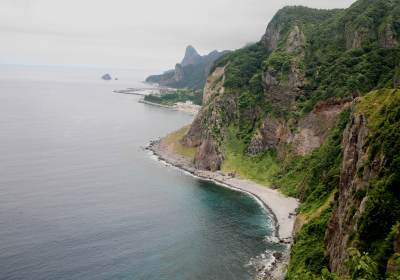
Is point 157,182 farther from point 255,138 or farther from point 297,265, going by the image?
point 297,265

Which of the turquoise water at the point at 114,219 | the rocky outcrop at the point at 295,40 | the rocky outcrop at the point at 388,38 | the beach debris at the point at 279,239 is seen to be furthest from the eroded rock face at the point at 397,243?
the rocky outcrop at the point at 295,40

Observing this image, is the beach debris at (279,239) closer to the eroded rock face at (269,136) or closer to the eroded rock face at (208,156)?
the eroded rock face at (269,136)

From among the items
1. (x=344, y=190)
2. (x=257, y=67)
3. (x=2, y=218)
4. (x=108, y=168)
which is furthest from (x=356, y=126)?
(x=257, y=67)

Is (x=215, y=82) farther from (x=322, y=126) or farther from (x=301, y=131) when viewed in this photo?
(x=322, y=126)

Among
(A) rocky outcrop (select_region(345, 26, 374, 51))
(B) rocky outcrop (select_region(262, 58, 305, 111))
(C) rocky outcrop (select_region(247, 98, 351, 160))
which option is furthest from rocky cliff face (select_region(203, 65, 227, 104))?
(A) rocky outcrop (select_region(345, 26, 374, 51))

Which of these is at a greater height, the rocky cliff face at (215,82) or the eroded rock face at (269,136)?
the rocky cliff face at (215,82)

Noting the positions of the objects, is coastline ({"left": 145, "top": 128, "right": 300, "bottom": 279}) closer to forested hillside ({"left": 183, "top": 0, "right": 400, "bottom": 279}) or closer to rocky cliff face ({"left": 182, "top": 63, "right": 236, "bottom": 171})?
forested hillside ({"left": 183, "top": 0, "right": 400, "bottom": 279})
